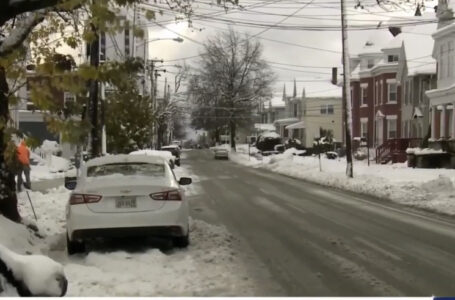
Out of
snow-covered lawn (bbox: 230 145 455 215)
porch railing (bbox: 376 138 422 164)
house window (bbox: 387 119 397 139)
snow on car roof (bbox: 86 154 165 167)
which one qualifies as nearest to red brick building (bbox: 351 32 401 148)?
house window (bbox: 387 119 397 139)

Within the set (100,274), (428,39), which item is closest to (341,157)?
(428,39)

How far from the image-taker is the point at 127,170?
10156mm

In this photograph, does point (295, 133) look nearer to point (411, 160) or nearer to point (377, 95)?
point (377, 95)

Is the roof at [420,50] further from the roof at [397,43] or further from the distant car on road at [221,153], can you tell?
the distant car on road at [221,153]

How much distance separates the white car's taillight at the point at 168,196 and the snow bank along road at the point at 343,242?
1.43 m

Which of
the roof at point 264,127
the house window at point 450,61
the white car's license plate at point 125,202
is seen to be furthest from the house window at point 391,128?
the roof at point 264,127

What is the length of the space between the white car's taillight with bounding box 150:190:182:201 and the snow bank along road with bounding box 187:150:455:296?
1432mm

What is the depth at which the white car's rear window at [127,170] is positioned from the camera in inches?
395

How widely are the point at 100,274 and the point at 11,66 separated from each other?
2638mm

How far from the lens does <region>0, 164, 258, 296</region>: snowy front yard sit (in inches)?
278

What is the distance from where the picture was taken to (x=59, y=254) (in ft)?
31.4

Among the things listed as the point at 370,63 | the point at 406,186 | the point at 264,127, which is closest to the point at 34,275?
the point at 406,186

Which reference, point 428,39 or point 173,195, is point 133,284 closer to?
point 173,195

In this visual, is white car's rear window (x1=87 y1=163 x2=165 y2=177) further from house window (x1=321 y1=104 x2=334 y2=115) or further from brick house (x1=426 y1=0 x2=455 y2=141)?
house window (x1=321 y1=104 x2=334 y2=115)
